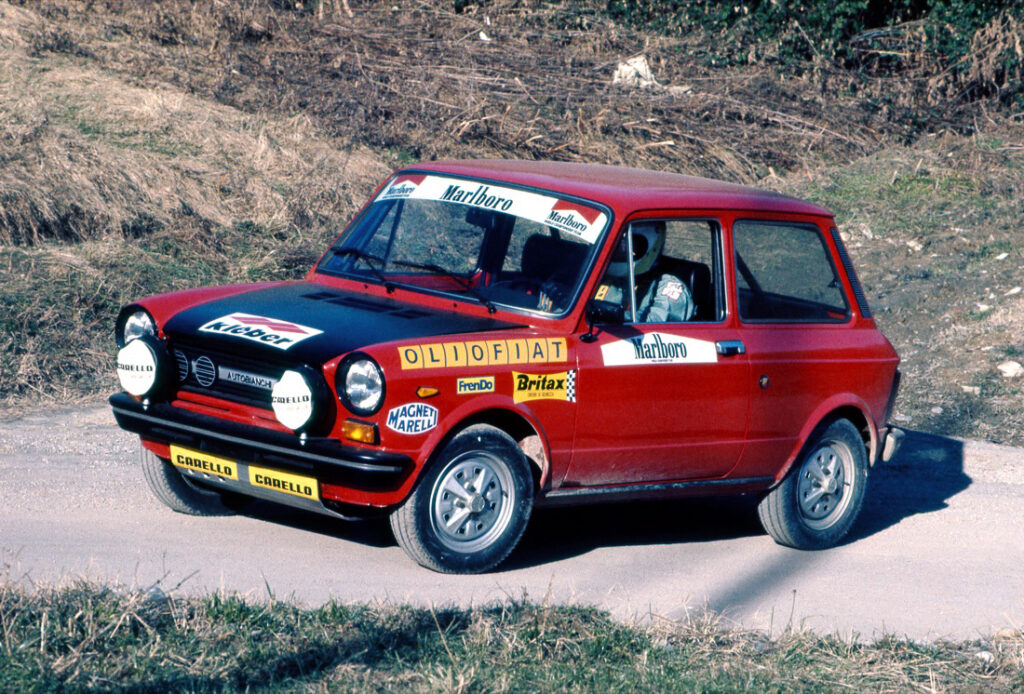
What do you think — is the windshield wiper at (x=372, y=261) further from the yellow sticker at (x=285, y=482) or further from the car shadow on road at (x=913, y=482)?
the car shadow on road at (x=913, y=482)

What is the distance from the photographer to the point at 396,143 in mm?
16000

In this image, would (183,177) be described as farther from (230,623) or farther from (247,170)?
(230,623)

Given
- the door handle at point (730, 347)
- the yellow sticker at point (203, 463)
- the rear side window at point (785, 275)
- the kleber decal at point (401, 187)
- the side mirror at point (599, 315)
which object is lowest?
the yellow sticker at point (203, 463)

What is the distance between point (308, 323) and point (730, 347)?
2078mm

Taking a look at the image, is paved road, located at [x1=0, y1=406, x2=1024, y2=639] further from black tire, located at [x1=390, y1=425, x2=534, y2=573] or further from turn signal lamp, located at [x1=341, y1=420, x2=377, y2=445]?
turn signal lamp, located at [x1=341, y1=420, x2=377, y2=445]

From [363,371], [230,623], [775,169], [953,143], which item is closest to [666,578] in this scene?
[363,371]

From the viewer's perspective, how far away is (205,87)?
16.3 metres

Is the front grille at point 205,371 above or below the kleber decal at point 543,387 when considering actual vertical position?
below

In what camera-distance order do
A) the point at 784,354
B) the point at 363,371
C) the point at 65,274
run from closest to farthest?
1. the point at 363,371
2. the point at 784,354
3. the point at 65,274

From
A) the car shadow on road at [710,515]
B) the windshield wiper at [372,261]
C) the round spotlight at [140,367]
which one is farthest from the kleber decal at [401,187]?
the car shadow on road at [710,515]

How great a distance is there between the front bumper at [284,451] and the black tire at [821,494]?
7.89 ft

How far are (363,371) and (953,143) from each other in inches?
600

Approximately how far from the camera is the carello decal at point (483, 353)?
5.50 m

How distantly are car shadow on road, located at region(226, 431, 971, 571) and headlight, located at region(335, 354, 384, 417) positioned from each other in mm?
1107
